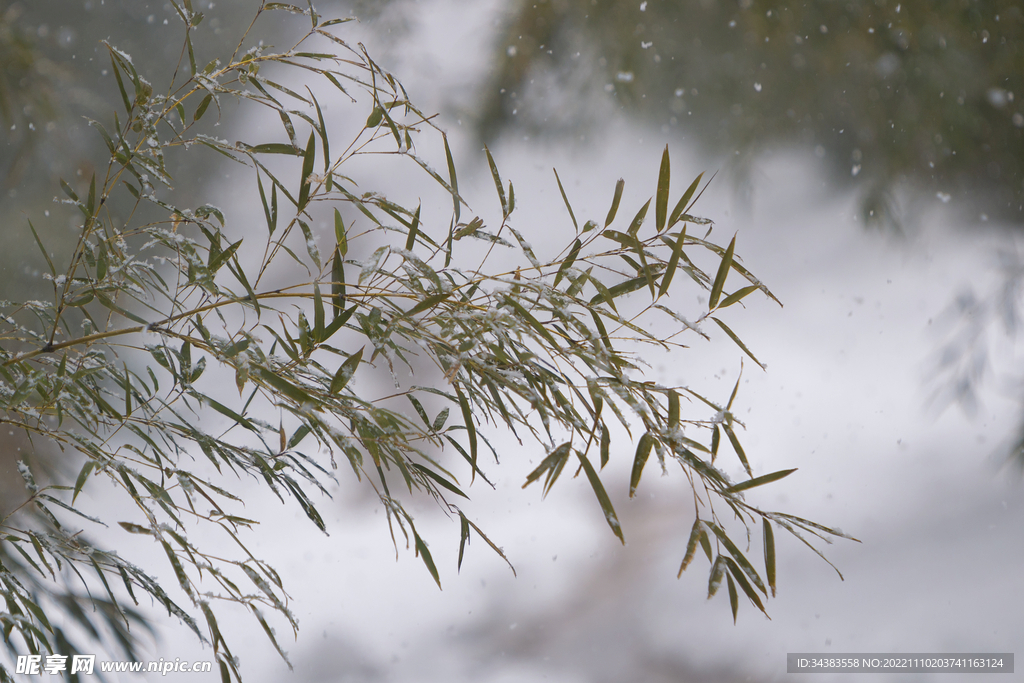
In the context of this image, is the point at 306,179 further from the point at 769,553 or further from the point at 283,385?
the point at 769,553

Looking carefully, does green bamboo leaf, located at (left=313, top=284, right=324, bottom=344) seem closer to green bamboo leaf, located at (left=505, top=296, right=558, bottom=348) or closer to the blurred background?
green bamboo leaf, located at (left=505, top=296, right=558, bottom=348)

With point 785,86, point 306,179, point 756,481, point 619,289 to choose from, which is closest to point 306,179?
point 306,179

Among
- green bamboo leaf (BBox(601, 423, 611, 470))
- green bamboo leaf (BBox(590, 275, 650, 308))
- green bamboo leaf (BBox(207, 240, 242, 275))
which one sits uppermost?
green bamboo leaf (BBox(590, 275, 650, 308))

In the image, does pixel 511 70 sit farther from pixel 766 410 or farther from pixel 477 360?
pixel 477 360

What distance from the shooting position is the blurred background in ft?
4.26

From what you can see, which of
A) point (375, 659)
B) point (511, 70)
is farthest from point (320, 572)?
point (511, 70)

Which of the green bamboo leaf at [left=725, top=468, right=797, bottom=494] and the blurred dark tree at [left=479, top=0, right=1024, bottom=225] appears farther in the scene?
the blurred dark tree at [left=479, top=0, right=1024, bottom=225]

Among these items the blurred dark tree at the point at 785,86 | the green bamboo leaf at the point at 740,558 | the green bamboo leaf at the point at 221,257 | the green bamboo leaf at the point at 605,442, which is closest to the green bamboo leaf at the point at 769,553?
the green bamboo leaf at the point at 740,558

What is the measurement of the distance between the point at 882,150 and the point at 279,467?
1.51 meters

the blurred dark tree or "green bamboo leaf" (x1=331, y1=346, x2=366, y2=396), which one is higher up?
the blurred dark tree

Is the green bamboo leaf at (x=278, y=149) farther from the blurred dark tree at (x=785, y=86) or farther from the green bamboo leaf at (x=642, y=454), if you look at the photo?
the blurred dark tree at (x=785, y=86)

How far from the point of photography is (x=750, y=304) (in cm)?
148

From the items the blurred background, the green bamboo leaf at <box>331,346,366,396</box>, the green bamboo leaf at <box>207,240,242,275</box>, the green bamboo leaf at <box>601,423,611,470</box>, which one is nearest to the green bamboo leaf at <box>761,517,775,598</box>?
the green bamboo leaf at <box>601,423,611,470</box>

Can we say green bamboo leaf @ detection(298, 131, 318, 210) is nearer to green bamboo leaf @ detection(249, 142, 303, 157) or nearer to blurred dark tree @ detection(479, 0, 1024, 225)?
green bamboo leaf @ detection(249, 142, 303, 157)
